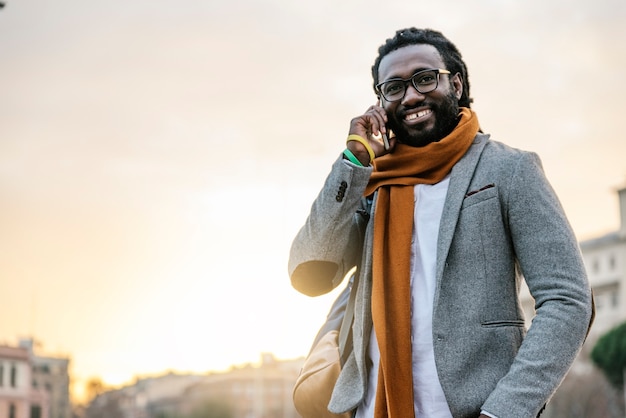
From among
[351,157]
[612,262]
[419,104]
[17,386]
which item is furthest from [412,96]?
[17,386]

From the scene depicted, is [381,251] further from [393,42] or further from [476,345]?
[393,42]

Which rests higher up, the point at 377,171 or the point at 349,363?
the point at 377,171

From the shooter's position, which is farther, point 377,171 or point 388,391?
point 377,171

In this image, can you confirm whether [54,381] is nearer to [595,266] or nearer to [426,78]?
[595,266]

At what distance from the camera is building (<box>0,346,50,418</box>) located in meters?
68.6

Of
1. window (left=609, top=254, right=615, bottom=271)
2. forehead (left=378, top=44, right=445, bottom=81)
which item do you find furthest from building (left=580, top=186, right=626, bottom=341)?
forehead (left=378, top=44, right=445, bottom=81)

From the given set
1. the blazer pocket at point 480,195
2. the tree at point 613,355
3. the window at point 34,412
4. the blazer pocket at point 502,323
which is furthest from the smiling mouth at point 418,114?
the window at point 34,412

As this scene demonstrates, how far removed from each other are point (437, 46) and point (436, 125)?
0.27 metres

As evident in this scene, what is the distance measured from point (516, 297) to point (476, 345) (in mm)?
195

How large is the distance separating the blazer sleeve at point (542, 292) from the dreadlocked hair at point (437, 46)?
0.41 metres

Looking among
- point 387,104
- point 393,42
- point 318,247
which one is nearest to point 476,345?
point 318,247

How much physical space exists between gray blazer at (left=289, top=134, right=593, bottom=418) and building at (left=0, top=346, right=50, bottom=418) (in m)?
69.3

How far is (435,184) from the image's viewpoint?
2758 mm

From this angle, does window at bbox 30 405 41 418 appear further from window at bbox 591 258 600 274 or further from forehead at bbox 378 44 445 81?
forehead at bbox 378 44 445 81
